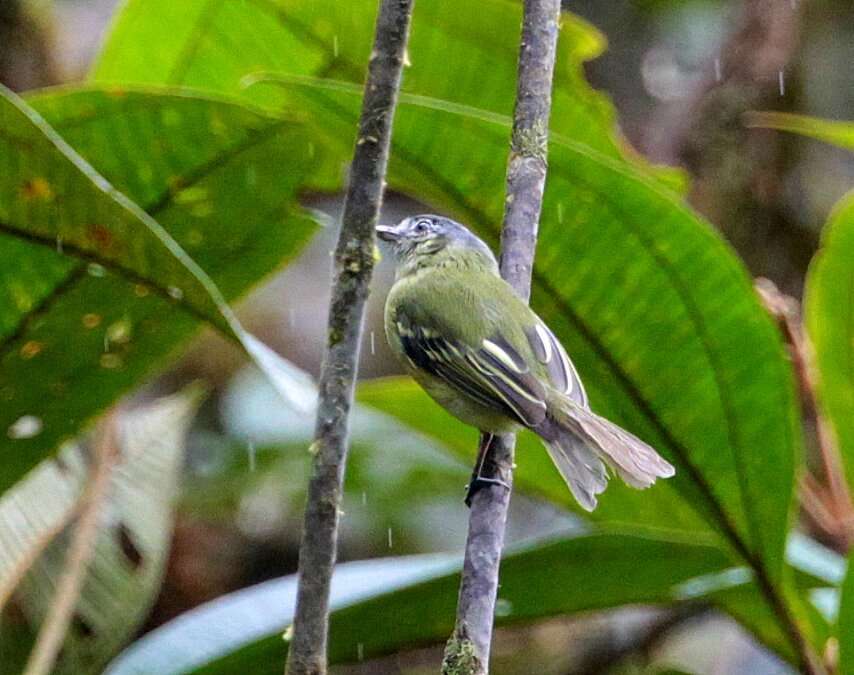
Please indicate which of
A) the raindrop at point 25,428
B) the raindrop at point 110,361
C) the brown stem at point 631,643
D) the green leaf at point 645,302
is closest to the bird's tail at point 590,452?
the green leaf at point 645,302

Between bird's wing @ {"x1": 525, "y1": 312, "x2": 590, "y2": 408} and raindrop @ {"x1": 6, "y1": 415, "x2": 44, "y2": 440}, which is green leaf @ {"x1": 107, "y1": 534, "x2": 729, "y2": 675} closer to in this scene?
bird's wing @ {"x1": 525, "y1": 312, "x2": 590, "y2": 408}

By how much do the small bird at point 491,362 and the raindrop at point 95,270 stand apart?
51 cm

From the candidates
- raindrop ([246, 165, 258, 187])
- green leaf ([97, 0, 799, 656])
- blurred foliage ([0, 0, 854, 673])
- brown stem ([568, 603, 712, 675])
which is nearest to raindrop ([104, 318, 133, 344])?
blurred foliage ([0, 0, 854, 673])

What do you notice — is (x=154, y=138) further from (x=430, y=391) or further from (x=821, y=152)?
(x=821, y=152)

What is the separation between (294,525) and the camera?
3.95 meters

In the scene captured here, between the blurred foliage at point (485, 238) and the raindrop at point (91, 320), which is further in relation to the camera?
the raindrop at point (91, 320)

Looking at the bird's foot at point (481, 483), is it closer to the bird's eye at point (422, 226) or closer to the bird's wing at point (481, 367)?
the bird's wing at point (481, 367)

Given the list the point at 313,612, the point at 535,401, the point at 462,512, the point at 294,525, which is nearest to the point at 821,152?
the point at 462,512

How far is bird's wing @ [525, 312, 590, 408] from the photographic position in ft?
6.97

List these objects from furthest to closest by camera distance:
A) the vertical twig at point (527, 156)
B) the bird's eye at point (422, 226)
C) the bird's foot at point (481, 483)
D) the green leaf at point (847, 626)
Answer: the bird's eye at point (422, 226) → the green leaf at point (847, 626) → the vertical twig at point (527, 156) → the bird's foot at point (481, 483)

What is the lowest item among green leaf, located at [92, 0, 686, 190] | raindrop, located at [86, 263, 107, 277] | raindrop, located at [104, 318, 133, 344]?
raindrop, located at [104, 318, 133, 344]

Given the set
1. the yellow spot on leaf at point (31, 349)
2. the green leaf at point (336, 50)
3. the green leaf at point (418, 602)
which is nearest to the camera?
the yellow spot on leaf at point (31, 349)

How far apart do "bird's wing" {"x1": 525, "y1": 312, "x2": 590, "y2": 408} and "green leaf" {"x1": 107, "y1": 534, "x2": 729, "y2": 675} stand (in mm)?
270

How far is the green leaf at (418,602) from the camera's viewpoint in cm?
227
